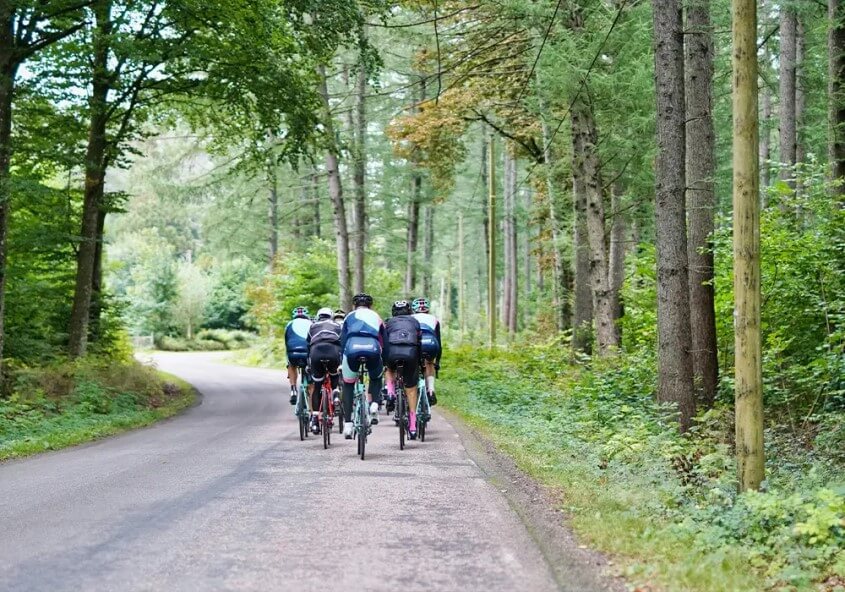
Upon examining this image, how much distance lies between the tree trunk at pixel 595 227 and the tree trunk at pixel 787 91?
5.17 meters

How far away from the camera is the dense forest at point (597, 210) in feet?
24.2

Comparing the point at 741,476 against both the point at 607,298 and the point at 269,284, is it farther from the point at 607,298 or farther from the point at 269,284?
the point at 269,284

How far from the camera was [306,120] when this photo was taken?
19.3 meters

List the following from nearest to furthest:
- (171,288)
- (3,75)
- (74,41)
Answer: (3,75), (74,41), (171,288)

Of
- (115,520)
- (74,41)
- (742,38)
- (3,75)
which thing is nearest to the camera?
(115,520)

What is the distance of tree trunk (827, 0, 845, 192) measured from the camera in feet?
50.4

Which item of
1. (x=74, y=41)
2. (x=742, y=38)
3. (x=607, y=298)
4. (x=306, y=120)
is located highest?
(x=74, y=41)

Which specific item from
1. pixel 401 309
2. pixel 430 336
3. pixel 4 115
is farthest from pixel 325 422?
pixel 4 115

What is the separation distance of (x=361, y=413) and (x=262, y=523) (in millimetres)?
3828

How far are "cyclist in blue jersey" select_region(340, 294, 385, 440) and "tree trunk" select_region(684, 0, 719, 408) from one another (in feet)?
14.8

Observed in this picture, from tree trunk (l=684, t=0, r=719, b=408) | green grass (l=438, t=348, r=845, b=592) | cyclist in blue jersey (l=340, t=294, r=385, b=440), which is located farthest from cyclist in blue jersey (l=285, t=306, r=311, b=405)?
tree trunk (l=684, t=0, r=719, b=408)

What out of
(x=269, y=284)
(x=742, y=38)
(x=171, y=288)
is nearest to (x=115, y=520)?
(x=742, y=38)

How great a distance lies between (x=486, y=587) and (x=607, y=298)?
13978 millimetres

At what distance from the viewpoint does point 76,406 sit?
55.1ft
